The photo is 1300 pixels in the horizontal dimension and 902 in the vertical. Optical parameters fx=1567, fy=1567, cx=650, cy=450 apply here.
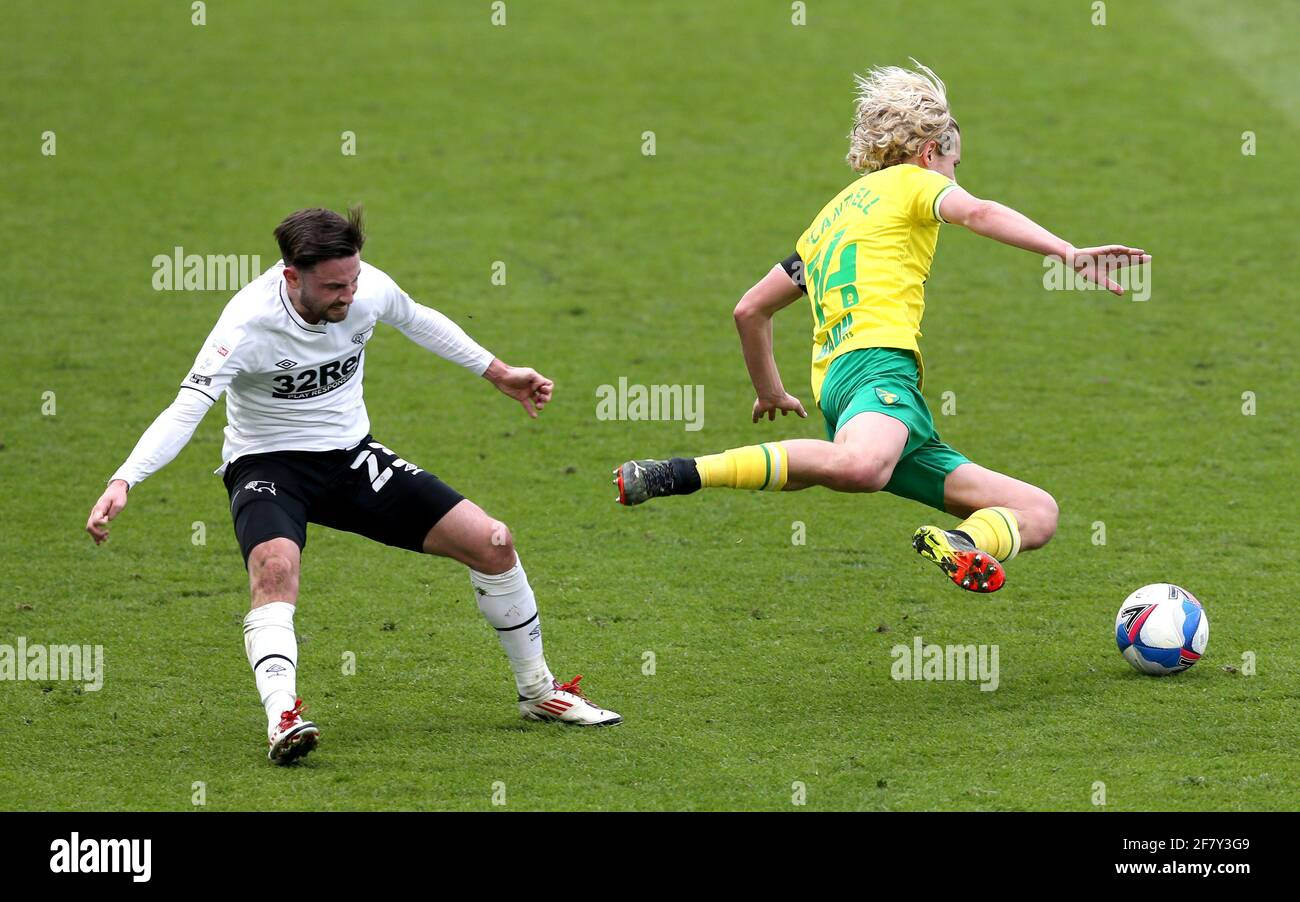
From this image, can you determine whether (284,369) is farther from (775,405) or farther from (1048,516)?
(1048,516)

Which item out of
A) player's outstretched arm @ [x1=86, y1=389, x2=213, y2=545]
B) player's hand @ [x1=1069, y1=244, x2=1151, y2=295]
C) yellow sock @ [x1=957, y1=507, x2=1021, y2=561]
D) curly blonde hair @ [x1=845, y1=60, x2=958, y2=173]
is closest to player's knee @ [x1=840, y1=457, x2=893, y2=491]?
yellow sock @ [x1=957, y1=507, x2=1021, y2=561]

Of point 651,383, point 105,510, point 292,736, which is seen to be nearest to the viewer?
point 105,510

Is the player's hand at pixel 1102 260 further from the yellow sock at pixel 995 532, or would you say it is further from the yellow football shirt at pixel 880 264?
the yellow sock at pixel 995 532

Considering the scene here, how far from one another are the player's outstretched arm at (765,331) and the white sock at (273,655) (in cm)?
222

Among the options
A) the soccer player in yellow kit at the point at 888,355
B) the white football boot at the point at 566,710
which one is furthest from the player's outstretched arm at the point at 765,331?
the white football boot at the point at 566,710

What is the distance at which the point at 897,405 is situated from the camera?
6051 mm

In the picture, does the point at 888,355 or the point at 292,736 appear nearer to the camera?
the point at 292,736

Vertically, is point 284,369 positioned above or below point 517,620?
above

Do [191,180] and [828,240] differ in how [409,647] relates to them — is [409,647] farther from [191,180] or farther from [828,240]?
[191,180]

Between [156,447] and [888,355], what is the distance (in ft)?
9.06

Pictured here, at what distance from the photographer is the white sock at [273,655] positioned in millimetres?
5461

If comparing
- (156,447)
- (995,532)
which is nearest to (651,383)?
(995,532)

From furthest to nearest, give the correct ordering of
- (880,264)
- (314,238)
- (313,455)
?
1. (880,264)
2. (313,455)
3. (314,238)

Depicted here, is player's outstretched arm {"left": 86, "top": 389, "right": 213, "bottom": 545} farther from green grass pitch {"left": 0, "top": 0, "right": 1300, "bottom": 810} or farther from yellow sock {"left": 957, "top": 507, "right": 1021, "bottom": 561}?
yellow sock {"left": 957, "top": 507, "right": 1021, "bottom": 561}
